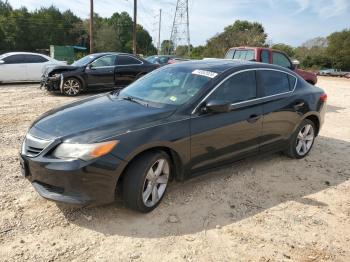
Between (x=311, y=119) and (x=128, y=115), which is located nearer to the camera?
(x=128, y=115)

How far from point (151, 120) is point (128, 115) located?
266mm

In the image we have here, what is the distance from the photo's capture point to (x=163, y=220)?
397 centimetres

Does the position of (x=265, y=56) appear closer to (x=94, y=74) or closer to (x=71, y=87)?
(x=94, y=74)

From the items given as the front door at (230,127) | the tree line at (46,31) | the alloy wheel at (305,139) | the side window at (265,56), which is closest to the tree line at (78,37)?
the tree line at (46,31)

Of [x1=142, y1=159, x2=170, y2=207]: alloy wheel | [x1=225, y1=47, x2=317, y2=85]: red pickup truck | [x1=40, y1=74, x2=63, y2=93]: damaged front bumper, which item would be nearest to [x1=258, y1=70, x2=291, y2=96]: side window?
[x1=142, y1=159, x2=170, y2=207]: alloy wheel

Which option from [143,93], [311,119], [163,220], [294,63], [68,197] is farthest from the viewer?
[294,63]

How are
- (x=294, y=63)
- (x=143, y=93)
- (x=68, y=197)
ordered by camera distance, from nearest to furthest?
(x=68, y=197), (x=143, y=93), (x=294, y=63)

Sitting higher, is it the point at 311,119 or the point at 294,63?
the point at 294,63

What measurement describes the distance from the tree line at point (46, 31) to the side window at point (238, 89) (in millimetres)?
65050

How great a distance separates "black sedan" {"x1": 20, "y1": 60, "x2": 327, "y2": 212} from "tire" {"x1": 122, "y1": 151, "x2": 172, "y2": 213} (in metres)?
0.01

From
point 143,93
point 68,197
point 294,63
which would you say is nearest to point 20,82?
point 294,63

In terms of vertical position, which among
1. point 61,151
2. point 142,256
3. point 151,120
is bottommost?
point 142,256

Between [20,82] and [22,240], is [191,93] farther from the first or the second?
[20,82]

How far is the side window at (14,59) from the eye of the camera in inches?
586
